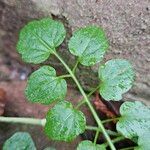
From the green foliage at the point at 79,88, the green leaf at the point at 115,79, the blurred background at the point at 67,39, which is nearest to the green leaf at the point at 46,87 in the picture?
the green foliage at the point at 79,88

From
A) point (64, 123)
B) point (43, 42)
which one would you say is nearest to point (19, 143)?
point (64, 123)

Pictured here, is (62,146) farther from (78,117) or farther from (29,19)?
(29,19)

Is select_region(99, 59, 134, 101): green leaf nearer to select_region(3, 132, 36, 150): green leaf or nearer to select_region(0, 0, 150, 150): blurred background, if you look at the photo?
select_region(0, 0, 150, 150): blurred background

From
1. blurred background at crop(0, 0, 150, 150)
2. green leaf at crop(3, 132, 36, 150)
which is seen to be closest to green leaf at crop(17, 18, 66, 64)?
blurred background at crop(0, 0, 150, 150)

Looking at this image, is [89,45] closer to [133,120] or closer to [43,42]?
[43,42]

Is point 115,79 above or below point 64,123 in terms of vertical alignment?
above

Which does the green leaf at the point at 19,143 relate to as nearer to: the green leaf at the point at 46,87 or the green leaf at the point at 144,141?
the green leaf at the point at 46,87

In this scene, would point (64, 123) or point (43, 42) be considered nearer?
point (64, 123)
